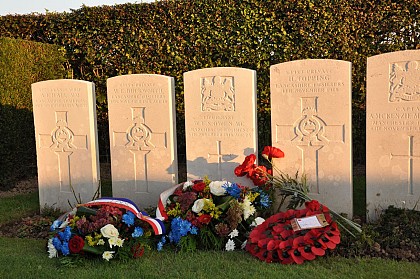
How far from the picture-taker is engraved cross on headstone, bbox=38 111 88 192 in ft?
17.2

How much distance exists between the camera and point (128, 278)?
3162 mm

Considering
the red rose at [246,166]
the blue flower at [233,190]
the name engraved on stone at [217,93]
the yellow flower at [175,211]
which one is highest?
the name engraved on stone at [217,93]

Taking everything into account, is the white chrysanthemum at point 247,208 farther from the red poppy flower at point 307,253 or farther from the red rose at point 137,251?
the red rose at point 137,251

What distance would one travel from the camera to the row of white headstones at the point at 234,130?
421 centimetres

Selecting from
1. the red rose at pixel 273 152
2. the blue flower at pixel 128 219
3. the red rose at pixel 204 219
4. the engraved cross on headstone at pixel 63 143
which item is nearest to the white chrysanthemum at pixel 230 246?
the red rose at pixel 204 219

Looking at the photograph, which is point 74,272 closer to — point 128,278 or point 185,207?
point 128,278

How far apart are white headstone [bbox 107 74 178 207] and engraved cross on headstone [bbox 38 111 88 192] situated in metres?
0.46

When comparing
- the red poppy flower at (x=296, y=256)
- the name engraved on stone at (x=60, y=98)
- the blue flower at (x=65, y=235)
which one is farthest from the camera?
the name engraved on stone at (x=60, y=98)

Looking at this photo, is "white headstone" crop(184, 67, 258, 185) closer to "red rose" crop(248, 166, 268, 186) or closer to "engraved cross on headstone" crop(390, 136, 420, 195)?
"red rose" crop(248, 166, 268, 186)

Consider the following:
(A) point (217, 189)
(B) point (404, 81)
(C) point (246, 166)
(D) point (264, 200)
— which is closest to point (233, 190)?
(A) point (217, 189)

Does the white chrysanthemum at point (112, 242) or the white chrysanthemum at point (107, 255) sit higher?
the white chrysanthemum at point (112, 242)

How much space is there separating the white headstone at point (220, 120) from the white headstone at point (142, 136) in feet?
0.81

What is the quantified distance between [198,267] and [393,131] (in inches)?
93.2

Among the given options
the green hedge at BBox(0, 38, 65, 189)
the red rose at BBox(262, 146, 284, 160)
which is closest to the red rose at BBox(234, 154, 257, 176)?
the red rose at BBox(262, 146, 284, 160)
